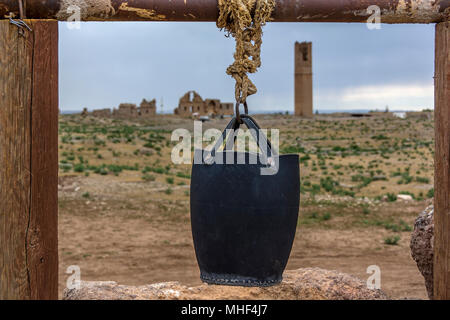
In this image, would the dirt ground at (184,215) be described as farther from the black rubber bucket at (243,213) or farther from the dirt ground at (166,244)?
the black rubber bucket at (243,213)

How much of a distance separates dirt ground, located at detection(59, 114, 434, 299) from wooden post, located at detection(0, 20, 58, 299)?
494 centimetres

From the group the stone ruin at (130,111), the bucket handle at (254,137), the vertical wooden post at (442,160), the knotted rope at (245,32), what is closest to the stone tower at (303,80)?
the stone ruin at (130,111)

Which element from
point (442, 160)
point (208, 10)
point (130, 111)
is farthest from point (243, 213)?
point (130, 111)

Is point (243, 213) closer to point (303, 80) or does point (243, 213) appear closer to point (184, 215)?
point (184, 215)

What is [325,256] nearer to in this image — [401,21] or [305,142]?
[401,21]

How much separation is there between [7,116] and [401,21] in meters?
2.20

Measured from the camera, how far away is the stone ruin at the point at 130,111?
165 feet

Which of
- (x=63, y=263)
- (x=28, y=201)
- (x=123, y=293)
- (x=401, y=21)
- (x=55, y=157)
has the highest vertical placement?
(x=401, y=21)

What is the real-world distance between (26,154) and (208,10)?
1207 mm

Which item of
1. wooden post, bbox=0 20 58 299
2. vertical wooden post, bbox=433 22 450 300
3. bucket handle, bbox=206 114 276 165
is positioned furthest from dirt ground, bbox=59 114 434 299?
A: bucket handle, bbox=206 114 276 165

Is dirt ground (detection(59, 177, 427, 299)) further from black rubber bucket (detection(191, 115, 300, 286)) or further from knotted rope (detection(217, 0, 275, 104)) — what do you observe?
knotted rope (detection(217, 0, 275, 104))

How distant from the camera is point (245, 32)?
8.58 feet
